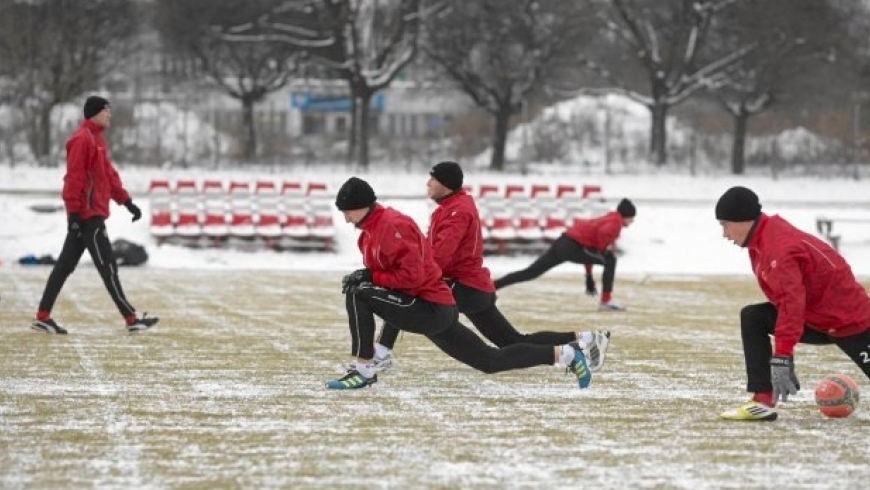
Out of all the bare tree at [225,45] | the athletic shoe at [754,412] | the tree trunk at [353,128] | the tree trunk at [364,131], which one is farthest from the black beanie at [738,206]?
the bare tree at [225,45]

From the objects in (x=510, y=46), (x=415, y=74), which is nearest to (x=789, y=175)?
(x=510, y=46)

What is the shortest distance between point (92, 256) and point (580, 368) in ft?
16.6

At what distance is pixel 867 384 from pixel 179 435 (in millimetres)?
5042

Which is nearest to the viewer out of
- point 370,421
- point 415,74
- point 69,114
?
point 370,421

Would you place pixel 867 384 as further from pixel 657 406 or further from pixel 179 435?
pixel 179 435

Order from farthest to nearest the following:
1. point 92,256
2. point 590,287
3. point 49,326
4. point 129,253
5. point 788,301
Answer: point 129,253 → point 590,287 → point 49,326 → point 92,256 → point 788,301

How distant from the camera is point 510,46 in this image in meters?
46.9

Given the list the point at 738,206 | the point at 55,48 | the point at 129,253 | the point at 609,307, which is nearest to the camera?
the point at 738,206

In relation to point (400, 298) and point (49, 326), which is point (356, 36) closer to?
point (49, 326)

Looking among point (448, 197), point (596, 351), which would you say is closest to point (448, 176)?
point (448, 197)

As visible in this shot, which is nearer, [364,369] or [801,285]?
[801,285]

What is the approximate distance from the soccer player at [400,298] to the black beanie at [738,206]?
186 centimetres

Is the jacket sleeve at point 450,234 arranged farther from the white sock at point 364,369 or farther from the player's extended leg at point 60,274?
the player's extended leg at point 60,274

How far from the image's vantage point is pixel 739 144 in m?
46.3
